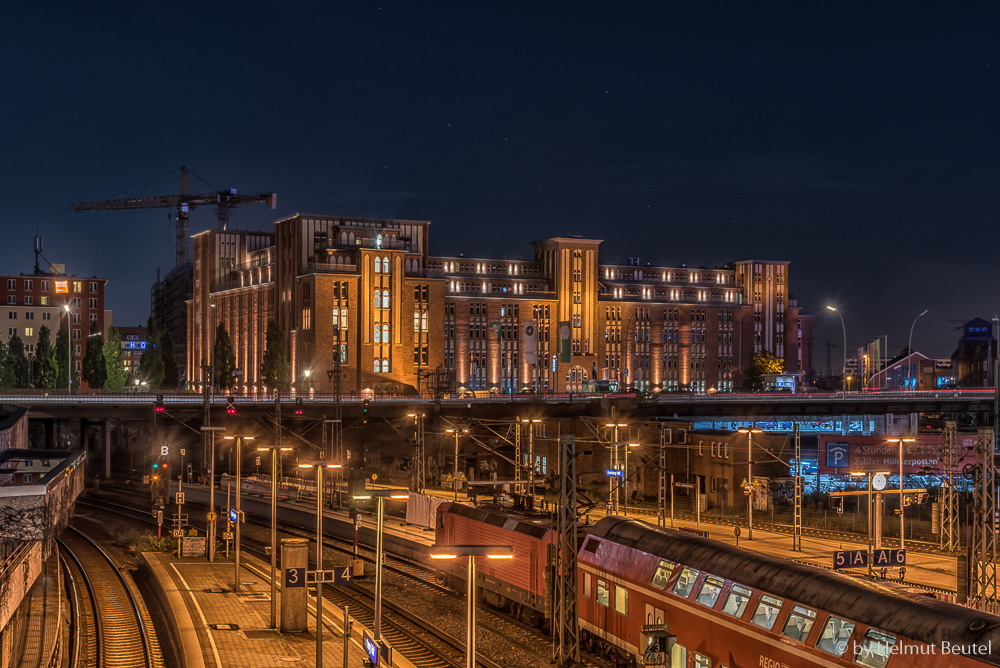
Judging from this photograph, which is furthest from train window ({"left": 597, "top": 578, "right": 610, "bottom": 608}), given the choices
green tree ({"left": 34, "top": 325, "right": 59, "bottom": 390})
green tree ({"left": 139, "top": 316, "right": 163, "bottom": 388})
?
green tree ({"left": 34, "top": 325, "right": 59, "bottom": 390})

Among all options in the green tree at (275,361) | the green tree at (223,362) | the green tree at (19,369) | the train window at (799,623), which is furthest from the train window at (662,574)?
the green tree at (19,369)

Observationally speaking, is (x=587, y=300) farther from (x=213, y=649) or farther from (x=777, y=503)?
(x=213, y=649)

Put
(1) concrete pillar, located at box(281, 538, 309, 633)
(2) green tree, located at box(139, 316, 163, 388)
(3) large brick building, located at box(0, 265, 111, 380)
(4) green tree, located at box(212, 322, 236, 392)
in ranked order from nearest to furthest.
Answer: (1) concrete pillar, located at box(281, 538, 309, 633) → (4) green tree, located at box(212, 322, 236, 392) → (2) green tree, located at box(139, 316, 163, 388) → (3) large brick building, located at box(0, 265, 111, 380)

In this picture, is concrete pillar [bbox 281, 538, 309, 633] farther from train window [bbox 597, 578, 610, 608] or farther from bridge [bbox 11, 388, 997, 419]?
bridge [bbox 11, 388, 997, 419]

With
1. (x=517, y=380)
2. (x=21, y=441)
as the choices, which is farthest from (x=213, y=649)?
(x=517, y=380)

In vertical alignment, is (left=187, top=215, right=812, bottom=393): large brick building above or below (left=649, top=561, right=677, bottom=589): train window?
above

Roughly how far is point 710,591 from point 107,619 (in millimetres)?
21144

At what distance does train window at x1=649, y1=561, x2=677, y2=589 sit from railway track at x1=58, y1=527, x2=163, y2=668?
13.5m

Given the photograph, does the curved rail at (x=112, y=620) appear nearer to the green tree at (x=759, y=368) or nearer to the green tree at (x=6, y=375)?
the green tree at (x=6, y=375)

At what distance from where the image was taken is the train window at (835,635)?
59.3ft

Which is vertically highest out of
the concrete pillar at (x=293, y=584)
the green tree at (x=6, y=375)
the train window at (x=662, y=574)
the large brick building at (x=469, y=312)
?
the large brick building at (x=469, y=312)

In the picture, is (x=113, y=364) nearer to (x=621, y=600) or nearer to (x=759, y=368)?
(x=759, y=368)

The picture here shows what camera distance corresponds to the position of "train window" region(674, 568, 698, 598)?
22.9 metres

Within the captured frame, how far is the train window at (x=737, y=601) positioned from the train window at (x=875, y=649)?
3.43 meters
